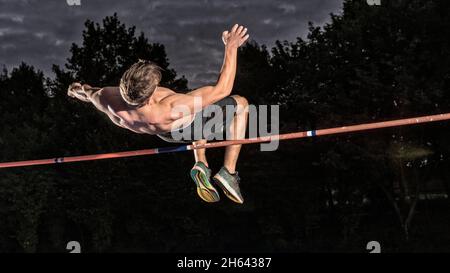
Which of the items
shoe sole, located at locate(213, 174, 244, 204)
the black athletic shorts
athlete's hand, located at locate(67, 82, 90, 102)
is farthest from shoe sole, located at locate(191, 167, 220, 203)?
athlete's hand, located at locate(67, 82, 90, 102)

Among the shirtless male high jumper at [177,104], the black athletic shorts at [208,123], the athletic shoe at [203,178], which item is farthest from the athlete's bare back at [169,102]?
the athletic shoe at [203,178]

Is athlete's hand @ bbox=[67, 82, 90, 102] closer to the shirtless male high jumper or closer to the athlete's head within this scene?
the shirtless male high jumper

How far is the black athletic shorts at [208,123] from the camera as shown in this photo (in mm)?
4836

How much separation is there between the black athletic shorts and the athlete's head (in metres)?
0.75

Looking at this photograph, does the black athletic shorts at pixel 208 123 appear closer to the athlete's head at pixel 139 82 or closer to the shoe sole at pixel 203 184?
the shoe sole at pixel 203 184

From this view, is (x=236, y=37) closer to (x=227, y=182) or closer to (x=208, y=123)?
(x=208, y=123)

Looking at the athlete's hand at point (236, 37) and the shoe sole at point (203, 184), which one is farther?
the shoe sole at point (203, 184)

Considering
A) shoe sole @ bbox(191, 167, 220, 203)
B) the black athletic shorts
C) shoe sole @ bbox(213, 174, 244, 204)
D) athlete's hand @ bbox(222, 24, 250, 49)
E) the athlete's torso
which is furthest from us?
shoe sole @ bbox(191, 167, 220, 203)

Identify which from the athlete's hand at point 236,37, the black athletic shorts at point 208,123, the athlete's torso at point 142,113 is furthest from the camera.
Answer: the black athletic shorts at point 208,123

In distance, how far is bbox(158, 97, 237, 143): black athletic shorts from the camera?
15.9 ft

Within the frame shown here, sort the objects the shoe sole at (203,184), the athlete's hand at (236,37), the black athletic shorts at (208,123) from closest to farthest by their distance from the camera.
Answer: the athlete's hand at (236,37) < the black athletic shorts at (208,123) < the shoe sole at (203,184)

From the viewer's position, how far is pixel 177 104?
173 inches
